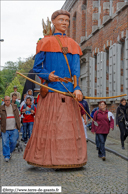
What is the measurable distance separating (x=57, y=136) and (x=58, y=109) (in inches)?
18.1

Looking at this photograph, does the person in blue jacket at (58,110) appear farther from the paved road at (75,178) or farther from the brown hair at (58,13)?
the paved road at (75,178)

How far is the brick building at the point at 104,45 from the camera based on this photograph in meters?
14.6

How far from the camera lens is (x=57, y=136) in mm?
6117

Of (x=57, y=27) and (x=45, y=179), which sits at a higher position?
(x=57, y=27)

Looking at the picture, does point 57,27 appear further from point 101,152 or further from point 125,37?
point 125,37

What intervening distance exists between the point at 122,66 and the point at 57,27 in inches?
345

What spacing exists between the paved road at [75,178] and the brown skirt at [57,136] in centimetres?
24

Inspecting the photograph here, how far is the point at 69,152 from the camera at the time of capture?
20.1 feet

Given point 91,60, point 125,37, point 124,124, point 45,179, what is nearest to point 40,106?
point 45,179

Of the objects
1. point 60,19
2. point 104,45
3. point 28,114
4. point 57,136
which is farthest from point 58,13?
point 104,45

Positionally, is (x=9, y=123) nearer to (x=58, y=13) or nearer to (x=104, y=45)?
(x=58, y=13)

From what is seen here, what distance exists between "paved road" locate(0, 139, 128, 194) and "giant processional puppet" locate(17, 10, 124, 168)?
0.78 feet

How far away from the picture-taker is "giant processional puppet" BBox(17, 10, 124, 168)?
20.0 feet

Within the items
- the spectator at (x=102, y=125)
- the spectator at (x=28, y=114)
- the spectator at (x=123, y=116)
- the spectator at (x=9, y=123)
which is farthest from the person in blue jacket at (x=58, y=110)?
the spectator at (x=123, y=116)
